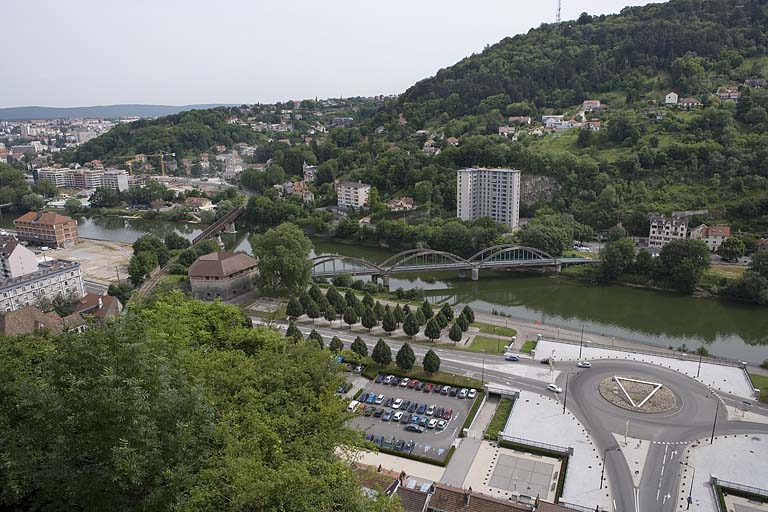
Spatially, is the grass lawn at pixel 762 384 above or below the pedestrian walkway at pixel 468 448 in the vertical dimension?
above

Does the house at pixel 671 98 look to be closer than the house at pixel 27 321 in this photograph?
No

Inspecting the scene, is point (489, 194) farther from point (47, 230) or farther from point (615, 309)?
point (47, 230)

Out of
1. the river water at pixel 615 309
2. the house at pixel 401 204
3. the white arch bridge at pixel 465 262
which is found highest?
the house at pixel 401 204

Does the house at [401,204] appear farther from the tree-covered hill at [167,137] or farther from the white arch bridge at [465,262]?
the tree-covered hill at [167,137]

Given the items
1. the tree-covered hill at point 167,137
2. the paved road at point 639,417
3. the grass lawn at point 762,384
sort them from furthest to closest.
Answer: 1. the tree-covered hill at point 167,137
2. the grass lawn at point 762,384
3. the paved road at point 639,417

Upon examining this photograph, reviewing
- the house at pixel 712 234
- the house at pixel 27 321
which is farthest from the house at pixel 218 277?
the house at pixel 712 234

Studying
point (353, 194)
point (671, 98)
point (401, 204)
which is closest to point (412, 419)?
point (401, 204)

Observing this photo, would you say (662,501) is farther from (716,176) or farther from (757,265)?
(716,176)
